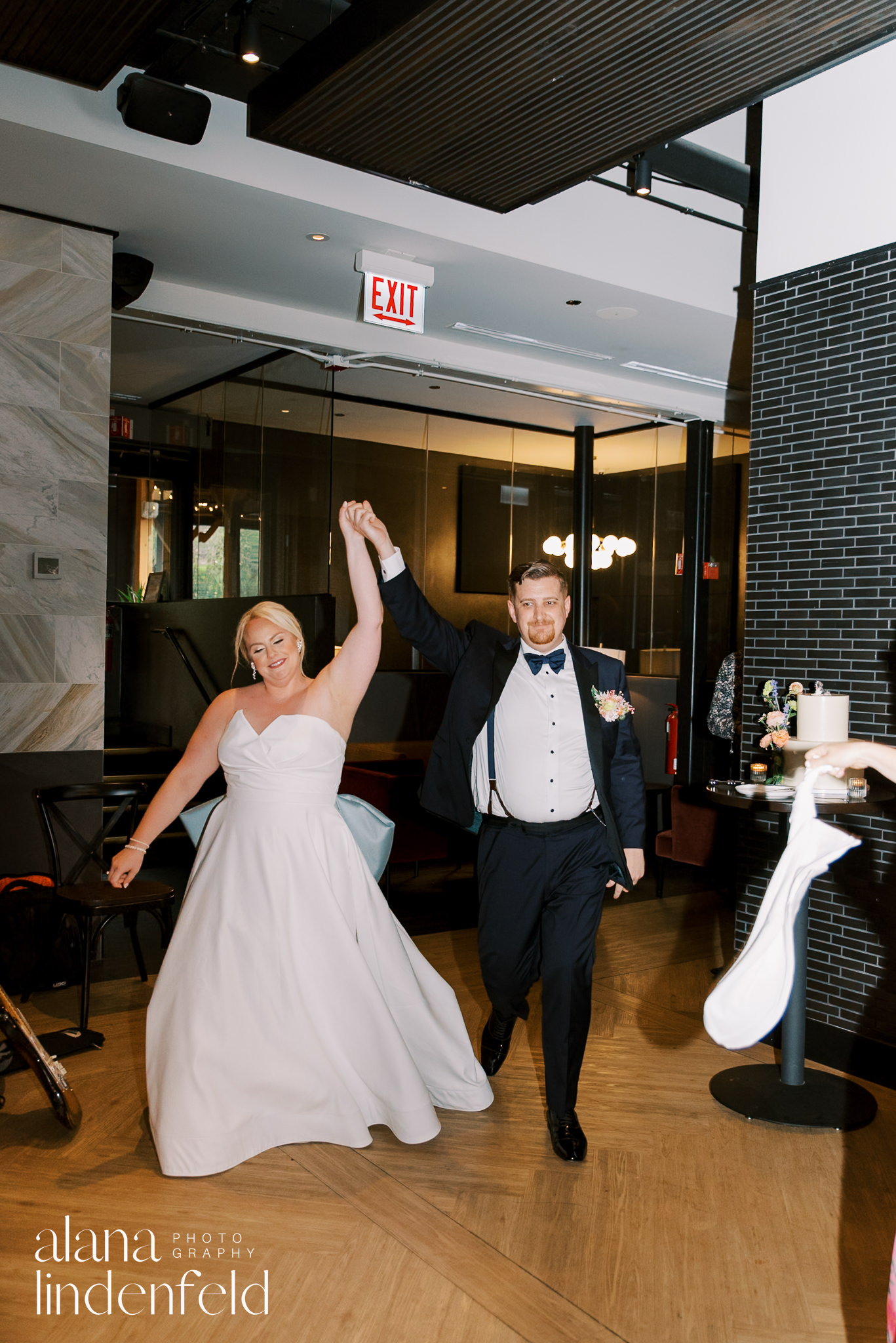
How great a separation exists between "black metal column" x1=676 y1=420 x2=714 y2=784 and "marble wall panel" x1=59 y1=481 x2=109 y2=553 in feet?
17.7

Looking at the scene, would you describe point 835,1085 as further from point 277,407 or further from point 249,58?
point 277,407

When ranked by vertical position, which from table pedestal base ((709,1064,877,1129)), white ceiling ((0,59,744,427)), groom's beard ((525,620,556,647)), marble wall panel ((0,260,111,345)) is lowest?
table pedestal base ((709,1064,877,1129))

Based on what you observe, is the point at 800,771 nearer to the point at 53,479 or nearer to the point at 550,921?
the point at 550,921

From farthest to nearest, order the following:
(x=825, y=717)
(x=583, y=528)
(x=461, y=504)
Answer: (x=461, y=504), (x=583, y=528), (x=825, y=717)

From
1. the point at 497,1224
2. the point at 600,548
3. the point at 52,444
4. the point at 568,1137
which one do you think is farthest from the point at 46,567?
the point at 600,548

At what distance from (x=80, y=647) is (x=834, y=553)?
3.85 m

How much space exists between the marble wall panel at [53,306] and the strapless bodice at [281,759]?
298 cm

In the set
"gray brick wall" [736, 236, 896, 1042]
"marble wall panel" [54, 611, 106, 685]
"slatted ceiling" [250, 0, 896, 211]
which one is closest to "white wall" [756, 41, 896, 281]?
Result: "gray brick wall" [736, 236, 896, 1042]

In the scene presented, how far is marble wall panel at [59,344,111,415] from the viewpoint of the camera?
18.5 feet

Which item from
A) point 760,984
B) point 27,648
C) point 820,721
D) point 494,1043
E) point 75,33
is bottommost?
point 494,1043

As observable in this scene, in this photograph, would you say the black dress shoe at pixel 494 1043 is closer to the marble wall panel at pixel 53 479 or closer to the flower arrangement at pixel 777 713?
the flower arrangement at pixel 777 713

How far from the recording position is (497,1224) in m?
3.13

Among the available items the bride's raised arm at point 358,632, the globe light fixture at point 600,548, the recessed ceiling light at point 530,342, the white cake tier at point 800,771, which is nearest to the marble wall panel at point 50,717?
the bride's raised arm at point 358,632

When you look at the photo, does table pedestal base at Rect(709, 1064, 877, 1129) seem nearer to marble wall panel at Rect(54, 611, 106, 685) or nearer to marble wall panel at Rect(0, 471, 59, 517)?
marble wall panel at Rect(54, 611, 106, 685)
